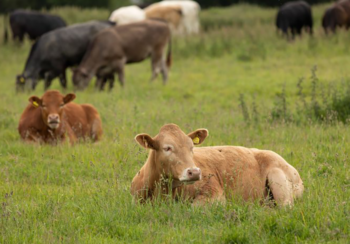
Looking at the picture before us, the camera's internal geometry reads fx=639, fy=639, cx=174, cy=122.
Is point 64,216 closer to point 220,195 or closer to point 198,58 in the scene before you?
point 220,195

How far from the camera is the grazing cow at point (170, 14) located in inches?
1206

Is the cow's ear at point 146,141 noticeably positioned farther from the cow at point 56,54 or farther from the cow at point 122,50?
the cow at point 56,54

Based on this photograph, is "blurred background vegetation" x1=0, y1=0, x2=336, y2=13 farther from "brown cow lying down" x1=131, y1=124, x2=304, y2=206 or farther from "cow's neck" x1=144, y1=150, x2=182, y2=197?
"cow's neck" x1=144, y1=150, x2=182, y2=197

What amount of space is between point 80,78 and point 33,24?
1212cm

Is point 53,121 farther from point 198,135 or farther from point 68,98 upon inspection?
point 198,135

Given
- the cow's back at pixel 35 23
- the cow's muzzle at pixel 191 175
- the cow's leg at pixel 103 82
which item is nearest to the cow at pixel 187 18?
the cow's back at pixel 35 23

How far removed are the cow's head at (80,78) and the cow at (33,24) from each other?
11352 millimetres

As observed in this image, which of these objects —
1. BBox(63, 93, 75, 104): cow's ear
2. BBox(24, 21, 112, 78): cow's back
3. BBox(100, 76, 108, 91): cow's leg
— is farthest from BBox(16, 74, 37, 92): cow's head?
BBox(63, 93, 75, 104): cow's ear

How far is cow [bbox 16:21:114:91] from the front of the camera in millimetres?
18266

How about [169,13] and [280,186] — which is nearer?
[280,186]

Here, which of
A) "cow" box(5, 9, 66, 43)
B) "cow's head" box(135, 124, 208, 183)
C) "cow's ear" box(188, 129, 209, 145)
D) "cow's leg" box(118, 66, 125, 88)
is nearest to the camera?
"cow's head" box(135, 124, 208, 183)

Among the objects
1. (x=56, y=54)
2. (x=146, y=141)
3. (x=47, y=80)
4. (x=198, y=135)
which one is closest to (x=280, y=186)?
(x=198, y=135)

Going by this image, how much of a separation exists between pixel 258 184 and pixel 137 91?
9.00m

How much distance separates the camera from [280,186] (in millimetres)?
6348
